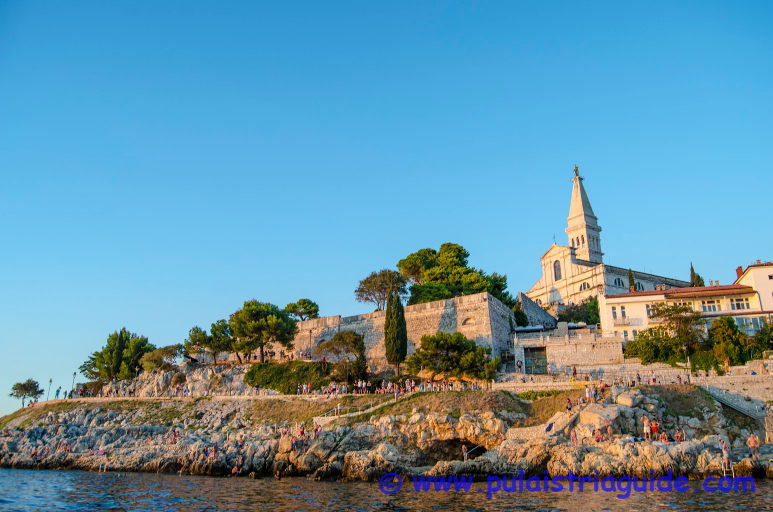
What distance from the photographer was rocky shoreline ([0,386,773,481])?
83.1 feet

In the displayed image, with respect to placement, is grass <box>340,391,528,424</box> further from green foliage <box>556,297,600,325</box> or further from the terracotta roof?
green foliage <box>556,297,600,325</box>

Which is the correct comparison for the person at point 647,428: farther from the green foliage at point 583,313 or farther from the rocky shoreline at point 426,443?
the green foliage at point 583,313

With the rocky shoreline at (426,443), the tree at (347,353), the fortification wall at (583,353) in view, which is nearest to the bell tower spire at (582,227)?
the fortification wall at (583,353)

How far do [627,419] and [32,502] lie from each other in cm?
2612

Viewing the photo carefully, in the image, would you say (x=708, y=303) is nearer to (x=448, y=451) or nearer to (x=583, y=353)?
(x=583, y=353)

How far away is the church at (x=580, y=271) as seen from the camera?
77.9 m

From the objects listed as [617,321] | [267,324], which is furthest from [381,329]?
[617,321]

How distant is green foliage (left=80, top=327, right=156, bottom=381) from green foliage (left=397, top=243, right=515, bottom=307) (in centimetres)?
2739

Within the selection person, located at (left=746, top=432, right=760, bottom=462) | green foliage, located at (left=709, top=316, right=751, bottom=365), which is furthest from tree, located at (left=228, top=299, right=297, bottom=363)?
person, located at (left=746, top=432, right=760, bottom=462)

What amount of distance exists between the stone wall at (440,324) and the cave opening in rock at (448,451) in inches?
557

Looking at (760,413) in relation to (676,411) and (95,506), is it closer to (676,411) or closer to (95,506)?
(676,411)

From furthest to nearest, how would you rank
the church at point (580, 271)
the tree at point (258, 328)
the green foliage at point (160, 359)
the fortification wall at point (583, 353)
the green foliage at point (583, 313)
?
the church at point (580, 271), the green foliage at point (583, 313), the green foliage at point (160, 359), the tree at point (258, 328), the fortification wall at point (583, 353)

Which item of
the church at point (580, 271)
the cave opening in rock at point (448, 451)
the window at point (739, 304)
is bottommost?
the cave opening in rock at point (448, 451)

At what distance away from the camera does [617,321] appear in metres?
44.0
